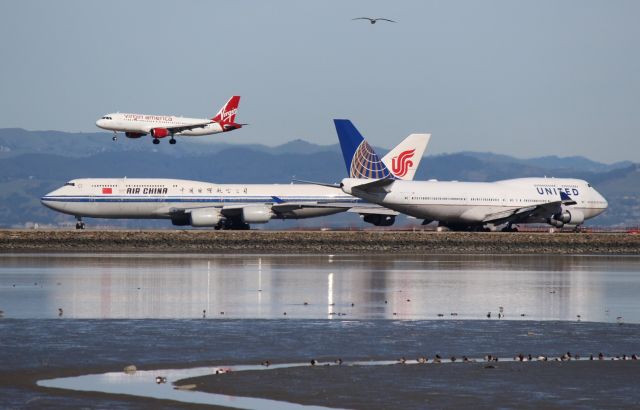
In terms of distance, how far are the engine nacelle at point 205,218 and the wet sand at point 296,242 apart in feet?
44.2

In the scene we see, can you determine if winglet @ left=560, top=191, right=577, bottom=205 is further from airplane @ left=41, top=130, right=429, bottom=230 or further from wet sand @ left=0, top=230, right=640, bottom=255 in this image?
airplane @ left=41, top=130, right=429, bottom=230

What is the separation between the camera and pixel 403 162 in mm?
98062

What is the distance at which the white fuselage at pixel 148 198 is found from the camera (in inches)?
3563

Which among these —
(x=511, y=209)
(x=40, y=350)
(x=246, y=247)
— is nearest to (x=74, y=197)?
(x=246, y=247)

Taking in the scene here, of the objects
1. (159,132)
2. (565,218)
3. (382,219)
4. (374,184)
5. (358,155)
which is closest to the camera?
(374,184)

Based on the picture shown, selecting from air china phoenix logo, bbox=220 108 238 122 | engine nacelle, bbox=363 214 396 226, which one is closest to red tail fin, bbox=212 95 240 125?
air china phoenix logo, bbox=220 108 238 122

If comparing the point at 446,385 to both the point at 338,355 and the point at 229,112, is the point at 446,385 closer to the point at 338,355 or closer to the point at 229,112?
the point at 338,355

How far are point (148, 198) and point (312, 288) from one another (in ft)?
175

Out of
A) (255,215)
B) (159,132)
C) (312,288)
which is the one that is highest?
(159,132)

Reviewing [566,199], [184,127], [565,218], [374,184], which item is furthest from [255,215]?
[566,199]

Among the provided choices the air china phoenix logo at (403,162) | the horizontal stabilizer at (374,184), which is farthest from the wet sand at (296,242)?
the air china phoenix logo at (403,162)

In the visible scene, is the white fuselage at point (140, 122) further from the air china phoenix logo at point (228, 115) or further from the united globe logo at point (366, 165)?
the united globe logo at point (366, 165)

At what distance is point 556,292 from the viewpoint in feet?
127

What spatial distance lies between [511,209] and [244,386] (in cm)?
6701
